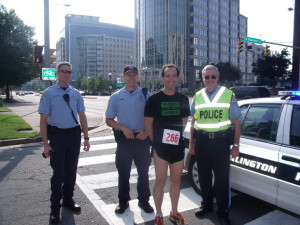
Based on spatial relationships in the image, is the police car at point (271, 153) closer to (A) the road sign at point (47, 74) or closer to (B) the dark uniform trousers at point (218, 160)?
(B) the dark uniform trousers at point (218, 160)

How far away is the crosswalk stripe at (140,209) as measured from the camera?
3.82m

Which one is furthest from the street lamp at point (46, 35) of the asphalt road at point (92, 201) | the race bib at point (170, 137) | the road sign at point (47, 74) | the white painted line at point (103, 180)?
the race bib at point (170, 137)

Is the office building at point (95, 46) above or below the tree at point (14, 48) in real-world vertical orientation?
above

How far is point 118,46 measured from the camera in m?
153

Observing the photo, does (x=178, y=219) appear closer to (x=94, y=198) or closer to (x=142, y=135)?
(x=142, y=135)

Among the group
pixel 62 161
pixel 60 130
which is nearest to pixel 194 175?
pixel 62 161

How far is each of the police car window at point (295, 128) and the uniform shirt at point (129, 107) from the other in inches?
69.8

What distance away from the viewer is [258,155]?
3627mm

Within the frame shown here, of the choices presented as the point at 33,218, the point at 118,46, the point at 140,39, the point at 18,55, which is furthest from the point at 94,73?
the point at 33,218

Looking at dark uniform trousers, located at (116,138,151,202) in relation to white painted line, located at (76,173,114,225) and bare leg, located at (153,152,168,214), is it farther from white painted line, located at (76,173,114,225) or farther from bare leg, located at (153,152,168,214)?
bare leg, located at (153,152,168,214)

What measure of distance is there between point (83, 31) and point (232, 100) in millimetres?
161205

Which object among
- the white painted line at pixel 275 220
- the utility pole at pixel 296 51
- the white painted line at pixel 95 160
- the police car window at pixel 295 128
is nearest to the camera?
the police car window at pixel 295 128

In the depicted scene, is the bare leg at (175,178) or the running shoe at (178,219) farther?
the running shoe at (178,219)

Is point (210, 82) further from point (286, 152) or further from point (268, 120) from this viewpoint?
point (286, 152)
